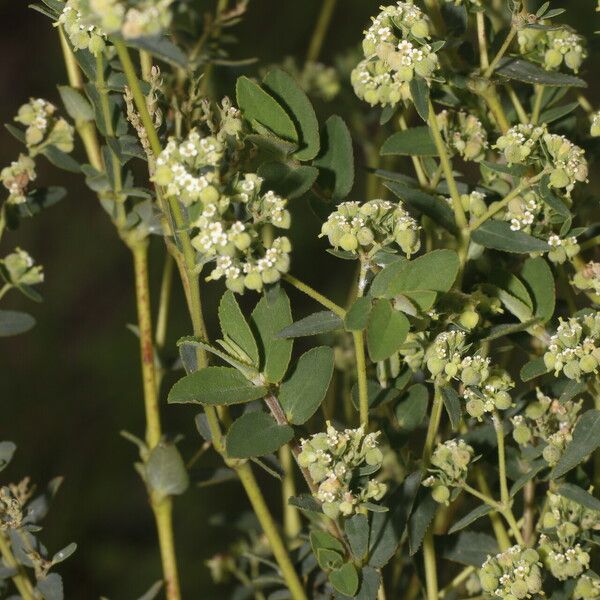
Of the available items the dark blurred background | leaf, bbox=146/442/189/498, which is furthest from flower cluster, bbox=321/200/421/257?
the dark blurred background

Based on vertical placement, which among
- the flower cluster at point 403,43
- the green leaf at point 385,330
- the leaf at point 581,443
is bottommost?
the leaf at point 581,443

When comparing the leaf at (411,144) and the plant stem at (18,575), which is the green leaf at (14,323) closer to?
the plant stem at (18,575)

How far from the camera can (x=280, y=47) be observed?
10.1ft

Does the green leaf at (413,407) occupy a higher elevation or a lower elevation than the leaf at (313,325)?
lower

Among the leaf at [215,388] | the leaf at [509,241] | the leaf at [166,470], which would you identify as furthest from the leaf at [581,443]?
the leaf at [166,470]

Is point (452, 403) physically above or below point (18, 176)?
below

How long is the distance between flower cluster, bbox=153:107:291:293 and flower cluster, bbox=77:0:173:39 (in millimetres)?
118

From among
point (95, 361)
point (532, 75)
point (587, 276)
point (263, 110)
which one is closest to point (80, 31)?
point (263, 110)

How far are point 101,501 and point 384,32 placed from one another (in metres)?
1.99

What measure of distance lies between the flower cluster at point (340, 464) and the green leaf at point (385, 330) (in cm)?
8

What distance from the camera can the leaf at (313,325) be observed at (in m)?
0.79

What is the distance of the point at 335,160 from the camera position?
3.13ft

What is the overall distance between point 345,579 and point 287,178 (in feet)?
1.10

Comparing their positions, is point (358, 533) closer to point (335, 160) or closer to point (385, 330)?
point (385, 330)
